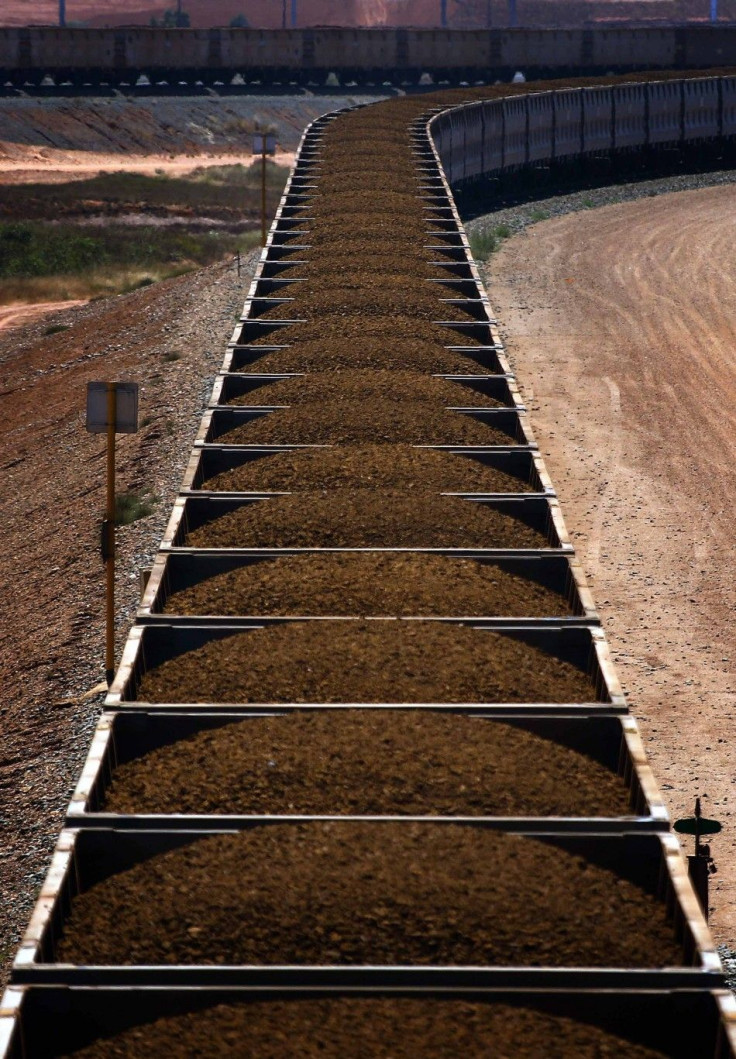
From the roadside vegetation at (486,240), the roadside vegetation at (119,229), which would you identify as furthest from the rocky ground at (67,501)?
the roadside vegetation at (119,229)

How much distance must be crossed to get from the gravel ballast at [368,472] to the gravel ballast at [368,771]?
13.6 ft

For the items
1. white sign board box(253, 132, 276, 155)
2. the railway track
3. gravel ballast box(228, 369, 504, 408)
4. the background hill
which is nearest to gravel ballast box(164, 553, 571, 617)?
the railway track

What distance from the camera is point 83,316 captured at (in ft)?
136

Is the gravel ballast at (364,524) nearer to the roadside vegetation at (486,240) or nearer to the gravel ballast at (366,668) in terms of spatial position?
the gravel ballast at (366,668)

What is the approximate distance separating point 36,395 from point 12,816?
2021cm

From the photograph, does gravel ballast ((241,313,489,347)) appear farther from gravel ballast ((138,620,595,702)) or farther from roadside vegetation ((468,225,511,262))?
roadside vegetation ((468,225,511,262))

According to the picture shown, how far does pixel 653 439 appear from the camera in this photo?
25.4 meters

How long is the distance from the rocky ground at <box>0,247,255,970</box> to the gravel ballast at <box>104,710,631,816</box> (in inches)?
135

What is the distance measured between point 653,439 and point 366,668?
15.9 metres

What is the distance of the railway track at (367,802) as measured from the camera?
24.7 feet

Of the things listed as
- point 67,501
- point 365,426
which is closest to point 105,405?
point 365,426

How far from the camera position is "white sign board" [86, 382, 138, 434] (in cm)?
1412

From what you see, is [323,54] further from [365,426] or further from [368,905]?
[368,905]

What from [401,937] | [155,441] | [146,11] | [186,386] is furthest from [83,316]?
[146,11]
